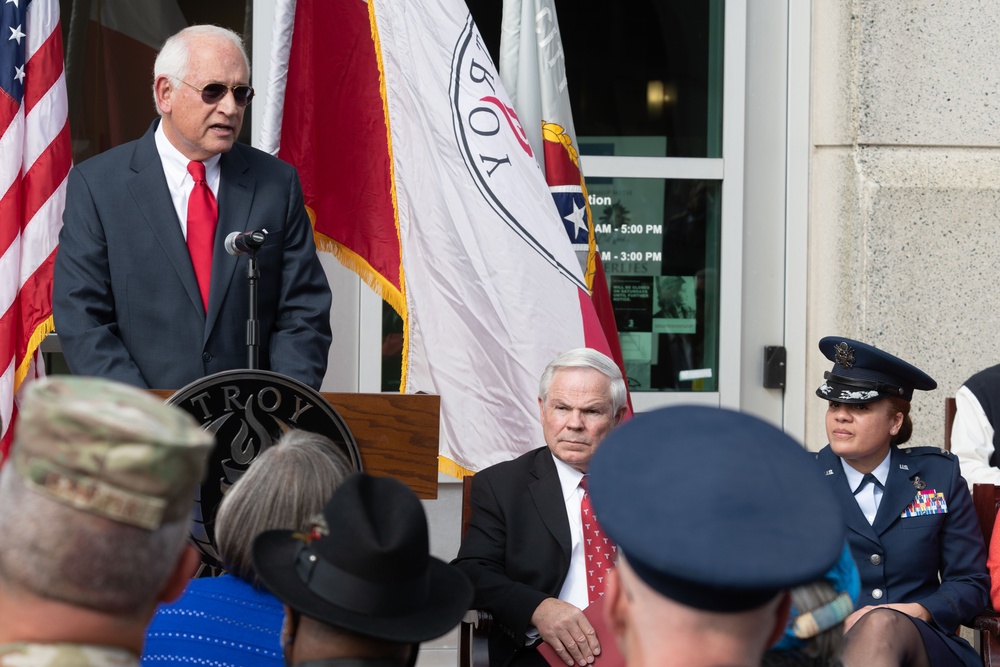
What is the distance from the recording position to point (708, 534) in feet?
4.10

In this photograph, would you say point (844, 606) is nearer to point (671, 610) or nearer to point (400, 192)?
point (671, 610)

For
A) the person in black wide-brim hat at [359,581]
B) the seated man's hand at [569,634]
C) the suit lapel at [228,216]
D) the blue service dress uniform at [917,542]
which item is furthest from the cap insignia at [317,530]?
the blue service dress uniform at [917,542]

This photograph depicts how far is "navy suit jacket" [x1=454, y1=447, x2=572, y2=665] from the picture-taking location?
11.4 feet

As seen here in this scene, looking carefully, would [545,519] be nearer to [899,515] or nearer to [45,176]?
[899,515]

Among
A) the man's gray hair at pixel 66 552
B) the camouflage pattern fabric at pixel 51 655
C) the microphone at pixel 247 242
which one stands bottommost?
the camouflage pattern fabric at pixel 51 655

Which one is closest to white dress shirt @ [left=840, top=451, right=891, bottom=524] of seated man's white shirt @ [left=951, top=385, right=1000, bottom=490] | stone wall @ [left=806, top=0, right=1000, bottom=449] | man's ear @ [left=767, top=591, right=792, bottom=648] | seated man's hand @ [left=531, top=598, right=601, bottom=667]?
seated man's white shirt @ [left=951, top=385, right=1000, bottom=490]

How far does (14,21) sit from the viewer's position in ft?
13.8

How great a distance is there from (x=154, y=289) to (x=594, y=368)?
1.28 m

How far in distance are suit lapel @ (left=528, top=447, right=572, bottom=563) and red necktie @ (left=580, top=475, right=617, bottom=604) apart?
0.05m

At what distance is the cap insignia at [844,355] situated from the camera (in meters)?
3.90

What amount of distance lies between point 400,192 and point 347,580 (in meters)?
2.60

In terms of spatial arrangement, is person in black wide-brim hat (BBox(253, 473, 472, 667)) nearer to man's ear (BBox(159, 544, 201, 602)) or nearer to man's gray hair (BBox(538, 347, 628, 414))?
man's ear (BBox(159, 544, 201, 602))

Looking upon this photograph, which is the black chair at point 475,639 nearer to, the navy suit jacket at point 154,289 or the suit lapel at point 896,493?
the navy suit jacket at point 154,289

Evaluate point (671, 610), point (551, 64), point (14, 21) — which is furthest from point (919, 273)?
point (671, 610)
